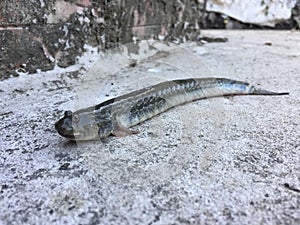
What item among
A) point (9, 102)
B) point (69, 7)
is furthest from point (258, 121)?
point (69, 7)

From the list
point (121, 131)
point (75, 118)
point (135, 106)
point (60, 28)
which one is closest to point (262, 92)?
point (135, 106)

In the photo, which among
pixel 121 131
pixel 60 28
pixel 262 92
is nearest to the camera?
pixel 121 131

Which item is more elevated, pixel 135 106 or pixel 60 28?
pixel 60 28

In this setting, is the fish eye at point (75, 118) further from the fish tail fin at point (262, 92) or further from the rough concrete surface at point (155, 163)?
the fish tail fin at point (262, 92)

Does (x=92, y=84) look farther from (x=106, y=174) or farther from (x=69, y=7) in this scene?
(x=106, y=174)

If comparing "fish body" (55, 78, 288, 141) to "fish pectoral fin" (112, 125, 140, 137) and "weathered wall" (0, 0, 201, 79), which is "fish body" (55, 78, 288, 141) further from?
"weathered wall" (0, 0, 201, 79)

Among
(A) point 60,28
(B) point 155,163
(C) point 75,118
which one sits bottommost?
(B) point 155,163

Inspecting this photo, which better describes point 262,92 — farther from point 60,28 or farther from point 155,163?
point 60,28
